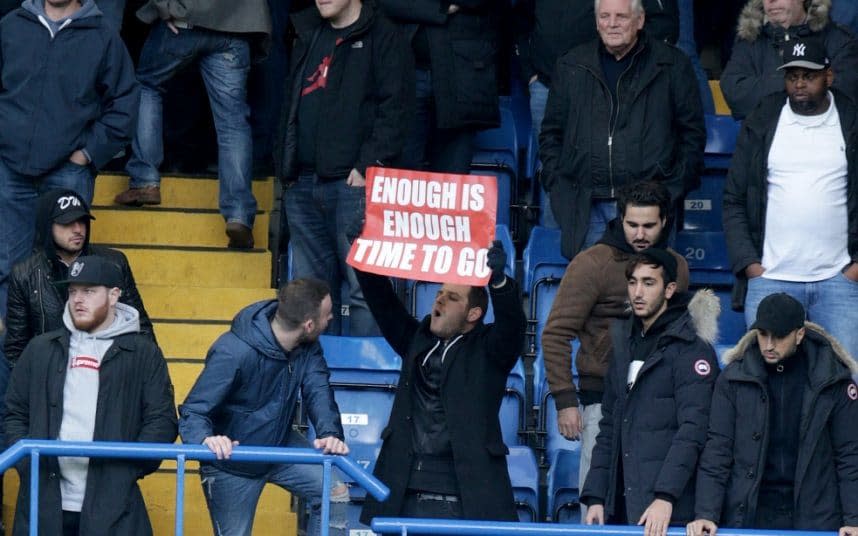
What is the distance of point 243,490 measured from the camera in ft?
25.5

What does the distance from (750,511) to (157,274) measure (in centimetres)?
437

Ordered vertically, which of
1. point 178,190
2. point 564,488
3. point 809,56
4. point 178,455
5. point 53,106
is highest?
point 809,56

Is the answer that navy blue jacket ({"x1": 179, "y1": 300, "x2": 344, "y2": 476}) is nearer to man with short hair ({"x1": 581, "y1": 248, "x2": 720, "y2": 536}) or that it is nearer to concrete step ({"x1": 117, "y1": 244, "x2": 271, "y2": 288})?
man with short hair ({"x1": 581, "y1": 248, "x2": 720, "y2": 536})

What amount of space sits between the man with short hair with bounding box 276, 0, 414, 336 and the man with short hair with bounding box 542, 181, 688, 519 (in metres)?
1.60

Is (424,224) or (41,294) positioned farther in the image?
(41,294)

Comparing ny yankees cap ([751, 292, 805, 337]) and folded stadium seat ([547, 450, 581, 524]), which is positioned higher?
ny yankees cap ([751, 292, 805, 337])

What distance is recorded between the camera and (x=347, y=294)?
9750 millimetres

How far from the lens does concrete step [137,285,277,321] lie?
10.1 meters

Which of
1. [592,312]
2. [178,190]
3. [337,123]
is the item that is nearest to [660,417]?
[592,312]

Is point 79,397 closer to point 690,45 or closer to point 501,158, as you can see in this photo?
point 501,158

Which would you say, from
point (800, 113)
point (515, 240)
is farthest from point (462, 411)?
point (515, 240)

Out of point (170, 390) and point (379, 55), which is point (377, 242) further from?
point (379, 55)

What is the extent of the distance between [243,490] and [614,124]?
9.03 ft

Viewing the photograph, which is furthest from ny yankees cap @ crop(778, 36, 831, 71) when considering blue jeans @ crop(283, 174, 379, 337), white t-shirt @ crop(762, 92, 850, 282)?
blue jeans @ crop(283, 174, 379, 337)
